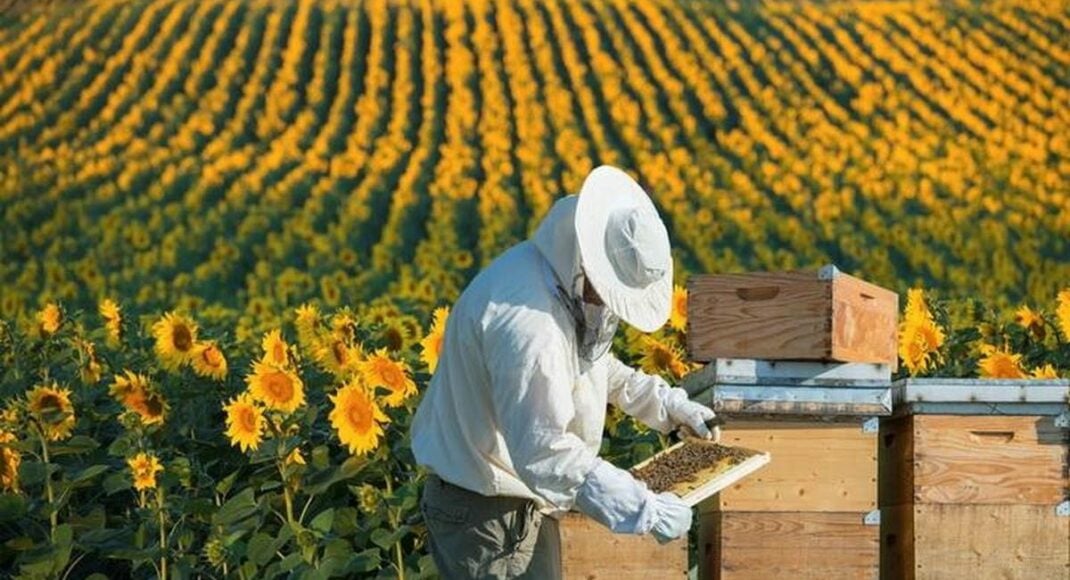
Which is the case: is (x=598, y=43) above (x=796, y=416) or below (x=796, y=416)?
above

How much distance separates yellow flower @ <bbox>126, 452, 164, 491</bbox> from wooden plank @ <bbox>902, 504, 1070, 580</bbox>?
1913mm

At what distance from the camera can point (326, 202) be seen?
9984 millimetres

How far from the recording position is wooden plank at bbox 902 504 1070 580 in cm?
479

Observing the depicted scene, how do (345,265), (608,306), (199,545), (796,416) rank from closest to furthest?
1. (608,306)
2. (796,416)
3. (199,545)
4. (345,265)

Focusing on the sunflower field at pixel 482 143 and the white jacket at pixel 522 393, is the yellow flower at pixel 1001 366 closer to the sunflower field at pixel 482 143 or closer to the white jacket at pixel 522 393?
the white jacket at pixel 522 393

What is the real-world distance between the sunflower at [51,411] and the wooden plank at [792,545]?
1746 mm

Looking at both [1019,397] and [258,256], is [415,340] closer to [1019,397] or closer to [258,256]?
[1019,397]

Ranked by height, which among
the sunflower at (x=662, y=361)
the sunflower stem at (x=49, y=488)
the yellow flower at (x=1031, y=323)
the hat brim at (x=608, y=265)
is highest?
the hat brim at (x=608, y=265)

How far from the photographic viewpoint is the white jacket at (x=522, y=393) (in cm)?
350

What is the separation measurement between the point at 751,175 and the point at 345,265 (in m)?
2.29

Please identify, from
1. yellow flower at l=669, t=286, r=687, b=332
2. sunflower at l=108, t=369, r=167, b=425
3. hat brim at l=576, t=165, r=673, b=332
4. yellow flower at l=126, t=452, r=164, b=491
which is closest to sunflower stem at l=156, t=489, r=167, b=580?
yellow flower at l=126, t=452, r=164, b=491

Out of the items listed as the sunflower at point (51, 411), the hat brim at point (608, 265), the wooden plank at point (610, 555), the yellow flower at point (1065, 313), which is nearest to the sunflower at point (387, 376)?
the wooden plank at point (610, 555)

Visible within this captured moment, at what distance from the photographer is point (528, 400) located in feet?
11.5

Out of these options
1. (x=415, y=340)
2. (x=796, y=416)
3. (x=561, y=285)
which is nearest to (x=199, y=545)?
(x=415, y=340)
